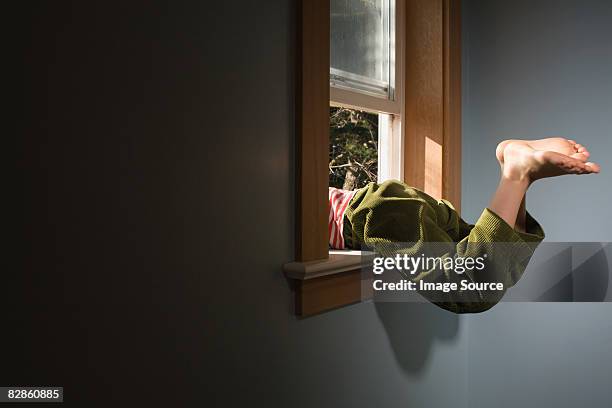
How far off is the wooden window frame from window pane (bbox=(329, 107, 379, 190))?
0.16 m

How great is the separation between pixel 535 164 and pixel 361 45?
688 mm

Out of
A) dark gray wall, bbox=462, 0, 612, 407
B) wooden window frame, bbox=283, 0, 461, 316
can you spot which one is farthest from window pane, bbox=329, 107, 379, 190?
dark gray wall, bbox=462, 0, 612, 407

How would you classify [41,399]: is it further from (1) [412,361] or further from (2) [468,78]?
(2) [468,78]

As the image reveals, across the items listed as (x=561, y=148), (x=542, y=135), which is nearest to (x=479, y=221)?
(x=561, y=148)

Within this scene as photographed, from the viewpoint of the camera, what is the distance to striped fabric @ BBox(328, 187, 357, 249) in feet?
5.23

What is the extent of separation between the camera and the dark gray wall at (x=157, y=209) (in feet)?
2.61

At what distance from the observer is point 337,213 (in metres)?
1.60

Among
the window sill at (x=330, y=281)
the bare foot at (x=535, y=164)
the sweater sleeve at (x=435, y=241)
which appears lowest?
the window sill at (x=330, y=281)

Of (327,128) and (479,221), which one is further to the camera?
(479,221)

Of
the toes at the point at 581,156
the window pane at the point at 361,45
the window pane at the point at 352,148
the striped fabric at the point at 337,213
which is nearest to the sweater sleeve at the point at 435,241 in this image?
the striped fabric at the point at 337,213

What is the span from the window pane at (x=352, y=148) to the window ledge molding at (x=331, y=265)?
33 centimetres

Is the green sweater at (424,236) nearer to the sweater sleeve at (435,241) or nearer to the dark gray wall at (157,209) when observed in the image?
the sweater sleeve at (435,241)

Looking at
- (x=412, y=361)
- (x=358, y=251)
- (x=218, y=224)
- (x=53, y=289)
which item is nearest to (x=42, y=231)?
(x=53, y=289)

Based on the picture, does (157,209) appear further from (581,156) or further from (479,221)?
(581,156)
